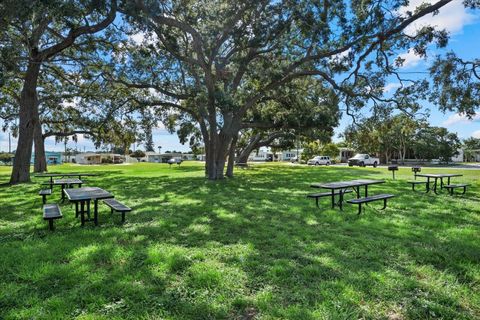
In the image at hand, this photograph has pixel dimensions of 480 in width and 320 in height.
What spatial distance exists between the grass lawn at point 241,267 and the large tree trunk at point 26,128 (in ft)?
26.9

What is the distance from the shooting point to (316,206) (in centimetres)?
784

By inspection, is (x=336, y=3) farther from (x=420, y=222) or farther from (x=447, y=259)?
(x=447, y=259)

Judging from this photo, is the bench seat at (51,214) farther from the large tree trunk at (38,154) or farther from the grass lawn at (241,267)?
the large tree trunk at (38,154)

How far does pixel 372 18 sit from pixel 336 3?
140 centimetres

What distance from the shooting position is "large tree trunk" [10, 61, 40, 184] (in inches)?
525

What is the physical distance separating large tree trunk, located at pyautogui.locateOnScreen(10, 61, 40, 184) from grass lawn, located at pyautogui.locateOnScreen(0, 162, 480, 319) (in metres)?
8.19

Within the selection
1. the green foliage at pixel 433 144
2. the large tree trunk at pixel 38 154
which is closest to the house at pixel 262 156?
the green foliage at pixel 433 144

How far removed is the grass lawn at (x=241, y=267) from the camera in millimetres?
2709

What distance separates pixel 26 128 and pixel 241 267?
44.6ft

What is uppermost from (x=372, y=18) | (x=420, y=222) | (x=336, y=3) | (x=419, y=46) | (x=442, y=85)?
(x=336, y=3)

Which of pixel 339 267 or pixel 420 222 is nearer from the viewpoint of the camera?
pixel 339 267

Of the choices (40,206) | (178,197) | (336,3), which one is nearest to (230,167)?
(178,197)

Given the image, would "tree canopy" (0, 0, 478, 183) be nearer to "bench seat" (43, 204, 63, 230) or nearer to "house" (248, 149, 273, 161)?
"bench seat" (43, 204, 63, 230)

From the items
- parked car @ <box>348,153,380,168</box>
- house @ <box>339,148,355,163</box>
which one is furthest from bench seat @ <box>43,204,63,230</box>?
house @ <box>339,148,355,163</box>
